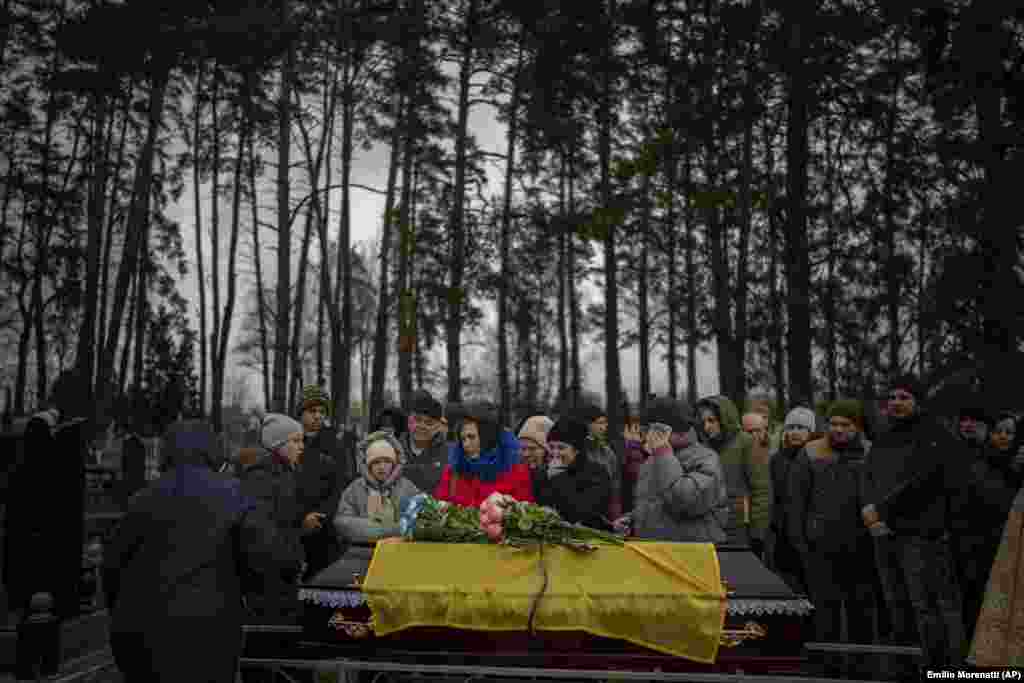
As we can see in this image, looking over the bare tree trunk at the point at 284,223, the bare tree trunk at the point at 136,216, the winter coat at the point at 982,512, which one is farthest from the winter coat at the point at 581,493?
the bare tree trunk at the point at 136,216

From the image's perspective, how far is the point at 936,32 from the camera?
44.1 ft

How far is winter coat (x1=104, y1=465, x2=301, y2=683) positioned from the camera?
409 centimetres

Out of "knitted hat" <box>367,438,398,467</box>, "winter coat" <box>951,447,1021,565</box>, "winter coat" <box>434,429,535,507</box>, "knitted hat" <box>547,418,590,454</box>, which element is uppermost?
"knitted hat" <box>547,418,590,454</box>

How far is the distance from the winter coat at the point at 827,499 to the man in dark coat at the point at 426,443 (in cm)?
259

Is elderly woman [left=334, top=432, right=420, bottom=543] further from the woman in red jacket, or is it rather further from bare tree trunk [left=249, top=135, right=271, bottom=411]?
bare tree trunk [left=249, top=135, right=271, bottom=411]

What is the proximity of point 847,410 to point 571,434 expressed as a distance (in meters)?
2.15

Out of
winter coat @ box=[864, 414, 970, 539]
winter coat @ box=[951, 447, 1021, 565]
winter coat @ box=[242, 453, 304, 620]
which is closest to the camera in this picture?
winter coat @ box=[242, 453, 304, 620]

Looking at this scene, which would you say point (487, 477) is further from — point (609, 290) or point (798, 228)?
point (609, 290)

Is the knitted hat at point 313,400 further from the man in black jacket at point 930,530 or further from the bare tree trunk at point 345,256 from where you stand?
the bare tree trunk at point 345,256

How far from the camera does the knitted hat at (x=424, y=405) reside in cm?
736

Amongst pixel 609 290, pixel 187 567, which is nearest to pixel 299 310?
pixel 609 290

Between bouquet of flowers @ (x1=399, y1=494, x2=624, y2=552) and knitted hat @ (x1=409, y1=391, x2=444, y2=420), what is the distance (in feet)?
6.74

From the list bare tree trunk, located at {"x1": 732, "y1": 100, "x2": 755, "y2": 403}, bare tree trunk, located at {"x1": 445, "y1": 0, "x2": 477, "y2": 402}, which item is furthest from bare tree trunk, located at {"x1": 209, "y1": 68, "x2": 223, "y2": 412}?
bare tree trunk, located at {"x1": 732, "y1": 100, "x2": 755, "y2": 403}

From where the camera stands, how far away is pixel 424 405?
24.2ft
